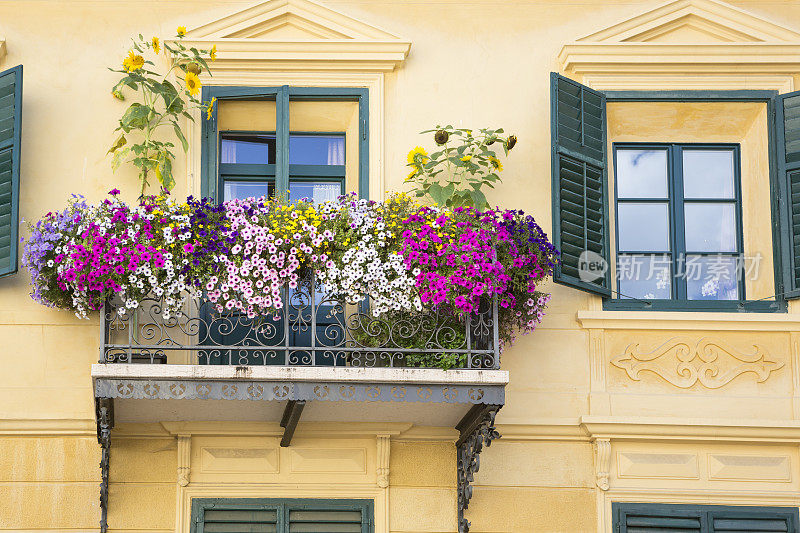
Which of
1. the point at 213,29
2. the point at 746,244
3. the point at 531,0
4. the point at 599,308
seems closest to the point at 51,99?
the point at 213,29

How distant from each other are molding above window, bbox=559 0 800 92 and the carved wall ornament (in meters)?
2.10

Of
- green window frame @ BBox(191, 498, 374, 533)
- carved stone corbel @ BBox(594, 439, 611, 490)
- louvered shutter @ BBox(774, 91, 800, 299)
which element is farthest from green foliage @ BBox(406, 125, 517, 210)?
green window frame @ BBox(191, 498, 374, 533)

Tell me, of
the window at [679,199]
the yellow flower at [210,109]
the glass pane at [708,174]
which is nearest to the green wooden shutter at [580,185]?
the window at [679,199]

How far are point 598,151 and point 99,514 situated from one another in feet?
15.1

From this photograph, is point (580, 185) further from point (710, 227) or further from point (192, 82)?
point (192, 82)

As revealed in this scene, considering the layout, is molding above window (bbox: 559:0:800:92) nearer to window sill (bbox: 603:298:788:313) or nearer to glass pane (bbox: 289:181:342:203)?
window sill (bbox: 603:298:788:313)

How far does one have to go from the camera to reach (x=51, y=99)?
33.2ft

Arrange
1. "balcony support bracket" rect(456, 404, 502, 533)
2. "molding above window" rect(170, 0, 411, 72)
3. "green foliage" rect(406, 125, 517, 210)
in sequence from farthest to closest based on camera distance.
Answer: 1. "molding above window" rect(170, 0, 411, 72)
2. "green foliage" rect(406, 125, 517, 210)
3. "balcony support bracket" rect(456, 404, 502, 533)

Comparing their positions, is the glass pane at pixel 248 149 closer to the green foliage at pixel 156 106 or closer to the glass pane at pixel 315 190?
the glass pane at pixel 315 190

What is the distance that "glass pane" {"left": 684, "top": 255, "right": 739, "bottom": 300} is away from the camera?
10211mm

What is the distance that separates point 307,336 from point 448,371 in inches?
54.7

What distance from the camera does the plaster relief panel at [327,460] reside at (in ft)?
31.1

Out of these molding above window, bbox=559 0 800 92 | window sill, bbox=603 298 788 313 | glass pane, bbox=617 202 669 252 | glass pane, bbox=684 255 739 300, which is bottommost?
window sill, bbox=603 298 788 313

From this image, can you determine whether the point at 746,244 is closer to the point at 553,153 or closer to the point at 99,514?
the point at 553,153
